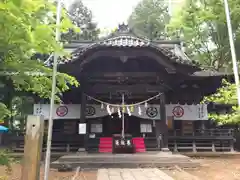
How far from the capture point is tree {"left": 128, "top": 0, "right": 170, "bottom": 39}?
3603 centimetres

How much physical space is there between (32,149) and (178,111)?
12.2 m

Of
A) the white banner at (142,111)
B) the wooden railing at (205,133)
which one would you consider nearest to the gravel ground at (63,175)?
the white banner at (142,111)

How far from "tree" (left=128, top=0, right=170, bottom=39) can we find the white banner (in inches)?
893

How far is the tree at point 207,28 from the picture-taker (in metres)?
18.1

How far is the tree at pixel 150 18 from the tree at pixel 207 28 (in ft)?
37.7

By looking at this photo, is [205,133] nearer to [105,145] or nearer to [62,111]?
[105,145]

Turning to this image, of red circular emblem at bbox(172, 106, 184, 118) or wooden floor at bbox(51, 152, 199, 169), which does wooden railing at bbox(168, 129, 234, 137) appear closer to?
red circular emblem at bbox(172, 106, 184, 118)

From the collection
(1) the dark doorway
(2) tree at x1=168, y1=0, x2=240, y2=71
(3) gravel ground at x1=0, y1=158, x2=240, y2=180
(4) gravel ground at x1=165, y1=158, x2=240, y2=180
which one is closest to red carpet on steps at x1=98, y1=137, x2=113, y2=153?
(1) the dark doorway

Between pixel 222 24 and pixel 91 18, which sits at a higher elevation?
pixel 91 18

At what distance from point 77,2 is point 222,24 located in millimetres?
28685

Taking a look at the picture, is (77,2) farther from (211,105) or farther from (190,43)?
(211,105)

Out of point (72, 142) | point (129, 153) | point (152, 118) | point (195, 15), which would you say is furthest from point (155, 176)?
point (195, 15)

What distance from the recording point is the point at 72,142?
14367 millimetres

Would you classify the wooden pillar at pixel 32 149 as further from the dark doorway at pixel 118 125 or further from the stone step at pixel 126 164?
the dark doorway at pixel 118 125
